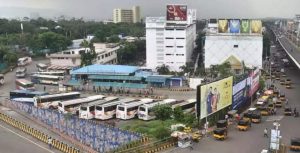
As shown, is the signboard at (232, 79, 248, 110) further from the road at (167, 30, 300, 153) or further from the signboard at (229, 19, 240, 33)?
the signboard at (229, 19, 240, 33)

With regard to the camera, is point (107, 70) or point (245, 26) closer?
point (107, 70)

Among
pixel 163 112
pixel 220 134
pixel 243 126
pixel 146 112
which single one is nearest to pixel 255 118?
pixel 243 126

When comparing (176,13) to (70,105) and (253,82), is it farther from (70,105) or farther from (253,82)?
(70,105)

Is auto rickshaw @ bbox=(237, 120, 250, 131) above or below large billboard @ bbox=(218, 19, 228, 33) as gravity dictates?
below

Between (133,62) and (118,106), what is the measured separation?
36676 millimetres

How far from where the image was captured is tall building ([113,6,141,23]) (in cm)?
17575

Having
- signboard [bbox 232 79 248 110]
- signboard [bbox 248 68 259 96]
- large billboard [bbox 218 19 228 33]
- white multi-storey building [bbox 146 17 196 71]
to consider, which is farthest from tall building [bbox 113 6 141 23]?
signboard [bbox 232 79 248 110]

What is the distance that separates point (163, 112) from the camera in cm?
2756

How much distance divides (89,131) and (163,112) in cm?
594

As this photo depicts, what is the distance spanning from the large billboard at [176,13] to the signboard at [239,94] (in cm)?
3227

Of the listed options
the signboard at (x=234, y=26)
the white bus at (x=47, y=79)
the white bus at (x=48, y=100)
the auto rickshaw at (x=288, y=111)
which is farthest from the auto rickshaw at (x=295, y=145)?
the signboard at (x=234, y=26)

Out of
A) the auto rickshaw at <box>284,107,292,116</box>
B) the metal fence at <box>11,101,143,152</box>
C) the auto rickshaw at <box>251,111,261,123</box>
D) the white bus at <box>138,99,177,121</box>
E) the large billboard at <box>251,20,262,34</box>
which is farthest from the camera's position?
the large billboard at <box>251,20,262,34</box>

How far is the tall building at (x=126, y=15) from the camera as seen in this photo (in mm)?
175750

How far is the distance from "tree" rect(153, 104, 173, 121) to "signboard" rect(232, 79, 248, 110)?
443 cm
